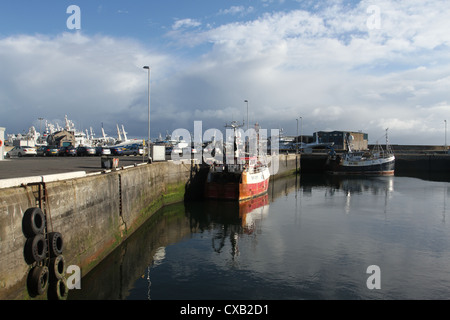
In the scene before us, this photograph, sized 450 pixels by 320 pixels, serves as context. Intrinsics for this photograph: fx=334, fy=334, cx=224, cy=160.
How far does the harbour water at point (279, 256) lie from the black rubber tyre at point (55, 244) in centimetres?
205

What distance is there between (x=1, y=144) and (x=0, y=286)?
26.3m

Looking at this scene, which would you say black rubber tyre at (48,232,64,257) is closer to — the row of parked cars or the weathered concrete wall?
the weathered concrete wall

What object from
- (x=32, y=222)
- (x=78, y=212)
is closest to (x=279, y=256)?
(x=78, y=212)

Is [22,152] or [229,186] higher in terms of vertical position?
[22,152]

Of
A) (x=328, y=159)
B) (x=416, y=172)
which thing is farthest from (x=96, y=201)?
(x=416, y=172)

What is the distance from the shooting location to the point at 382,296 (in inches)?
536

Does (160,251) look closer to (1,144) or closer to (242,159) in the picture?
(242,159)

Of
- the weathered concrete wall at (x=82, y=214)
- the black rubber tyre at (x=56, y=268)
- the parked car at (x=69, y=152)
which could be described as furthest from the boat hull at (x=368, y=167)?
the black rubber tyre at (x=56, y=268)

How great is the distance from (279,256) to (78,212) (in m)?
10.5

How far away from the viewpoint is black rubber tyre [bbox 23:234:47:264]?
34.0 feet

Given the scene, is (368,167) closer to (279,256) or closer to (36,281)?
(279,256)

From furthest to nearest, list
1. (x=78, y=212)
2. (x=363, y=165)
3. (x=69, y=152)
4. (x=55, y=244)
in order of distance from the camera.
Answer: (x=363, y=165) < (x=69, y=152) < (x=78, y=212) < (x=55, y=244)

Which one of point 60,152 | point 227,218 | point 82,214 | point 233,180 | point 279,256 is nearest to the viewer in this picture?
point 82,214

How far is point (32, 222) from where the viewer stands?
34.4ft
